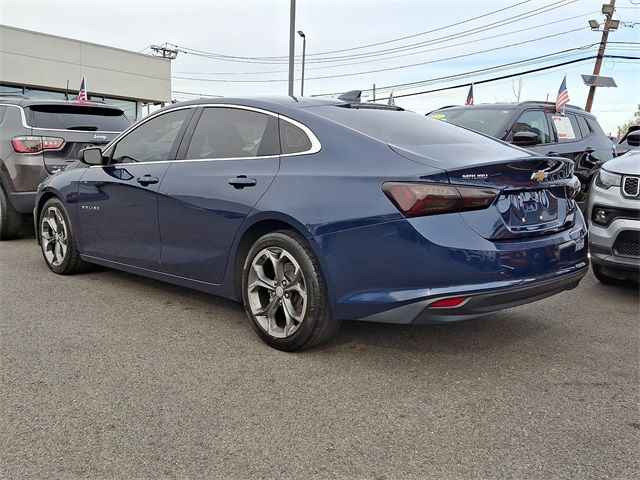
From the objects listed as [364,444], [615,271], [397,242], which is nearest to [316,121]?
[397,242]

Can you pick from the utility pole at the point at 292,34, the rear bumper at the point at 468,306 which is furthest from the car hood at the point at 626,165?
the utility pole at the point at 292,34

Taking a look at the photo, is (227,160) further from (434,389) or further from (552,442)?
(552,442)

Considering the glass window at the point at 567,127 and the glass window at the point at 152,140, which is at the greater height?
the glass window at the point at 567,127

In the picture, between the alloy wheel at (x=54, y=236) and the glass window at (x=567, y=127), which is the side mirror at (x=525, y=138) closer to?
the glass window at (x=567, y=127)

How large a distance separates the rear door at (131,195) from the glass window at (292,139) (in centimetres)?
101

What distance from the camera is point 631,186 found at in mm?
4453

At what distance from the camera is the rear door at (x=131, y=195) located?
431 centimetres

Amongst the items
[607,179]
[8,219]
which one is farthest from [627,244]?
[8,219]

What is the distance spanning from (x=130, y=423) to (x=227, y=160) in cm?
186

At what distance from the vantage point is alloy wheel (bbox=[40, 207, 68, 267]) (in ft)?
17.3

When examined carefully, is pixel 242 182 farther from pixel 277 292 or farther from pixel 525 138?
pixel 525 138

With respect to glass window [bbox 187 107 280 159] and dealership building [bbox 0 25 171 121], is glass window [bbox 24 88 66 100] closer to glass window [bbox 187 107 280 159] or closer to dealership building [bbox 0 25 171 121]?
dealership building [bbox 0 25 171 121]

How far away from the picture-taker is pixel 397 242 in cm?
294

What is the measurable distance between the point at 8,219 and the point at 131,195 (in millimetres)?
3327
